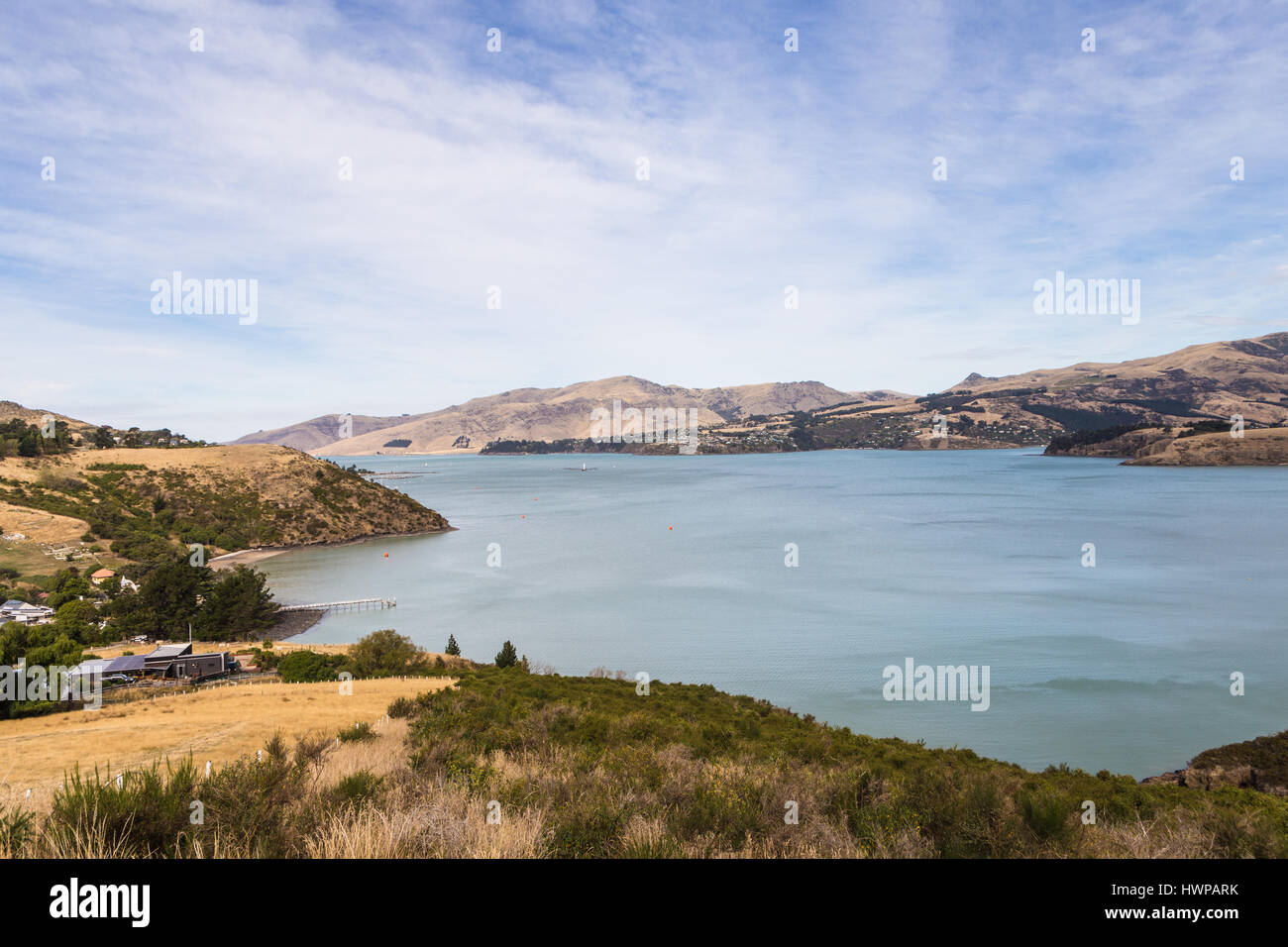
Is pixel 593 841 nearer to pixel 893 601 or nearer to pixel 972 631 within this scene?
pixel 972 631

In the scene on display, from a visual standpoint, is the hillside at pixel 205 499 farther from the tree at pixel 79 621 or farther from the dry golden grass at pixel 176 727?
the dry golden grass at pixel 176 727

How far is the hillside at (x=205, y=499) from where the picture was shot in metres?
70.6

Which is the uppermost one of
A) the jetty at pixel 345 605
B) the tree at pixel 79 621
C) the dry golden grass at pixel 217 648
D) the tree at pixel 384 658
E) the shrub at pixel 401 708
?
the shrub at pixel 401 708

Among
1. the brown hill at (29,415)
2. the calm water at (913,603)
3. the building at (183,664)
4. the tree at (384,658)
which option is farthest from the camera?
the brown hill at (29,415)

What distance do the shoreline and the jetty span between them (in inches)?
749

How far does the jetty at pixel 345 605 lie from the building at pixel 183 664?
1824cm

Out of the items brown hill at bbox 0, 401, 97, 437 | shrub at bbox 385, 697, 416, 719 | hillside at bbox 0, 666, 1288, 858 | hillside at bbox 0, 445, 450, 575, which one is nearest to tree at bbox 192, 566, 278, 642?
hillside at bbox 0, 445, 450, 575

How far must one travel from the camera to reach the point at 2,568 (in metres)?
51.1

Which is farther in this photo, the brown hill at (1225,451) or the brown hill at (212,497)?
the brown hill at (1225,451)

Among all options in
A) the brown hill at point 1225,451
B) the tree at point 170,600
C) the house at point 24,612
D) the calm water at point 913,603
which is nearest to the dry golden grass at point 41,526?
the calm water at point 913,603

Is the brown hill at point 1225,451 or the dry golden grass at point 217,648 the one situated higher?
the brown hill at point 1225,451

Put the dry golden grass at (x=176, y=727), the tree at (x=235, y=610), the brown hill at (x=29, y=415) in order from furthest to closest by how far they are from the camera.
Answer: the brown hill at (x=29, y=415), the tree at (x=235, y=610), the dry golden grass at (x=176, y=727)
